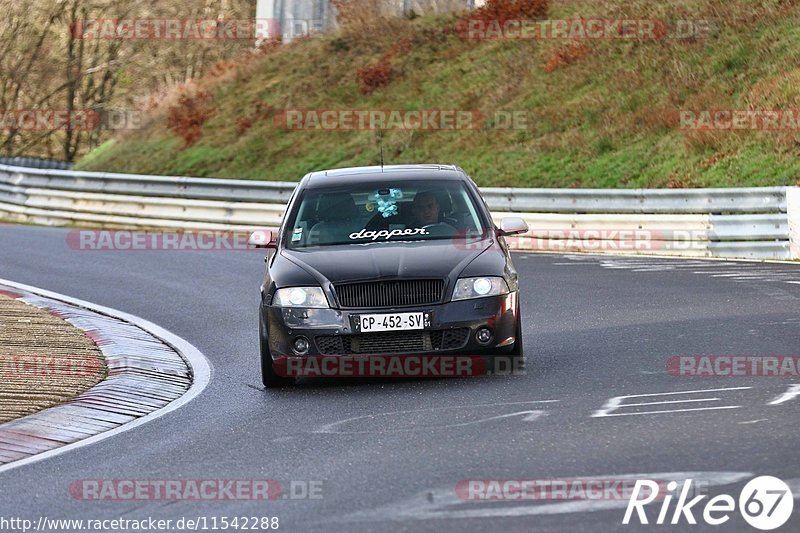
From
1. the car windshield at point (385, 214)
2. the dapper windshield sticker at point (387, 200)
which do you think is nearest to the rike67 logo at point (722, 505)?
the car windshield at point (385, 214)

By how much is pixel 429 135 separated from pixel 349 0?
938 cm

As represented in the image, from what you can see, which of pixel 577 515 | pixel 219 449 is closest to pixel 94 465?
pixel 219 449

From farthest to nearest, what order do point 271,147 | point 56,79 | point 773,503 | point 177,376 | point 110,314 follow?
point 56,79 → point 271,147 → point 110,314 → point 177,376 → point 773,503

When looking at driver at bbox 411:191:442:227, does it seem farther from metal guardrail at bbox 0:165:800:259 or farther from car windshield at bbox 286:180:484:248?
metal guardrail at bbox 0:165:800:259

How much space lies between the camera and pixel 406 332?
10.2 meters

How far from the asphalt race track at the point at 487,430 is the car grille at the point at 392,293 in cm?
62

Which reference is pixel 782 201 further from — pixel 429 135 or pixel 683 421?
pixel 429 135

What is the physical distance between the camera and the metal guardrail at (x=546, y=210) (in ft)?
64.3

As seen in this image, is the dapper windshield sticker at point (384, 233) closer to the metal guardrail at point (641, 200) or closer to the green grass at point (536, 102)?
the metal guardrail at point (641, 200)

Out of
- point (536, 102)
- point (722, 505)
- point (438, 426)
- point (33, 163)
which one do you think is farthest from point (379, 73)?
point (722, 505)

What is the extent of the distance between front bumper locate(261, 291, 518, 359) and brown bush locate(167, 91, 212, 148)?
1075 inches

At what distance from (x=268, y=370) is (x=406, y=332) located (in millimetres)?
1142

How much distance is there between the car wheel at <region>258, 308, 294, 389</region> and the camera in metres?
10.6

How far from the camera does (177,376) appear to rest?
11492 millimetres
